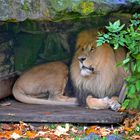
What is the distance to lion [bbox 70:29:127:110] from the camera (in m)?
7.30

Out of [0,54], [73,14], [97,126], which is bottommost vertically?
[97,126]

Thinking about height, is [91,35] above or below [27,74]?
above

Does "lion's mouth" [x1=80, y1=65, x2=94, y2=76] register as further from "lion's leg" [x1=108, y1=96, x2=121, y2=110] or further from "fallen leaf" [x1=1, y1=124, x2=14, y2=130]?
"fallen leaf" [x1=1, y1=124, x2=14, y2=130]

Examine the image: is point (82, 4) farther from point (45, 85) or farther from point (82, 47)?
point (45, 85)

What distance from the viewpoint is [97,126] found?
22.8 feet

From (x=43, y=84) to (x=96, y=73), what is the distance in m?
0.89

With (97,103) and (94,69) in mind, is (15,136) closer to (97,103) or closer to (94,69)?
(97,103)

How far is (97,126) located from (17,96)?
4.76 ft

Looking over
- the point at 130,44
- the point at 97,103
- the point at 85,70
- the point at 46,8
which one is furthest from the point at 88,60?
the point at 130,44

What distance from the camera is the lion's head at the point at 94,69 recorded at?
730 cm

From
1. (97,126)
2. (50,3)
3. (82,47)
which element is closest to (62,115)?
(97,126)

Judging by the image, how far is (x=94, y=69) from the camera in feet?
24.1

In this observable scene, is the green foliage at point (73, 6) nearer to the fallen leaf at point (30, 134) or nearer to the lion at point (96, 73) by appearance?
the lion at point (96, 73)

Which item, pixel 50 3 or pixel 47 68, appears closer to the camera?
pixel 50 3
